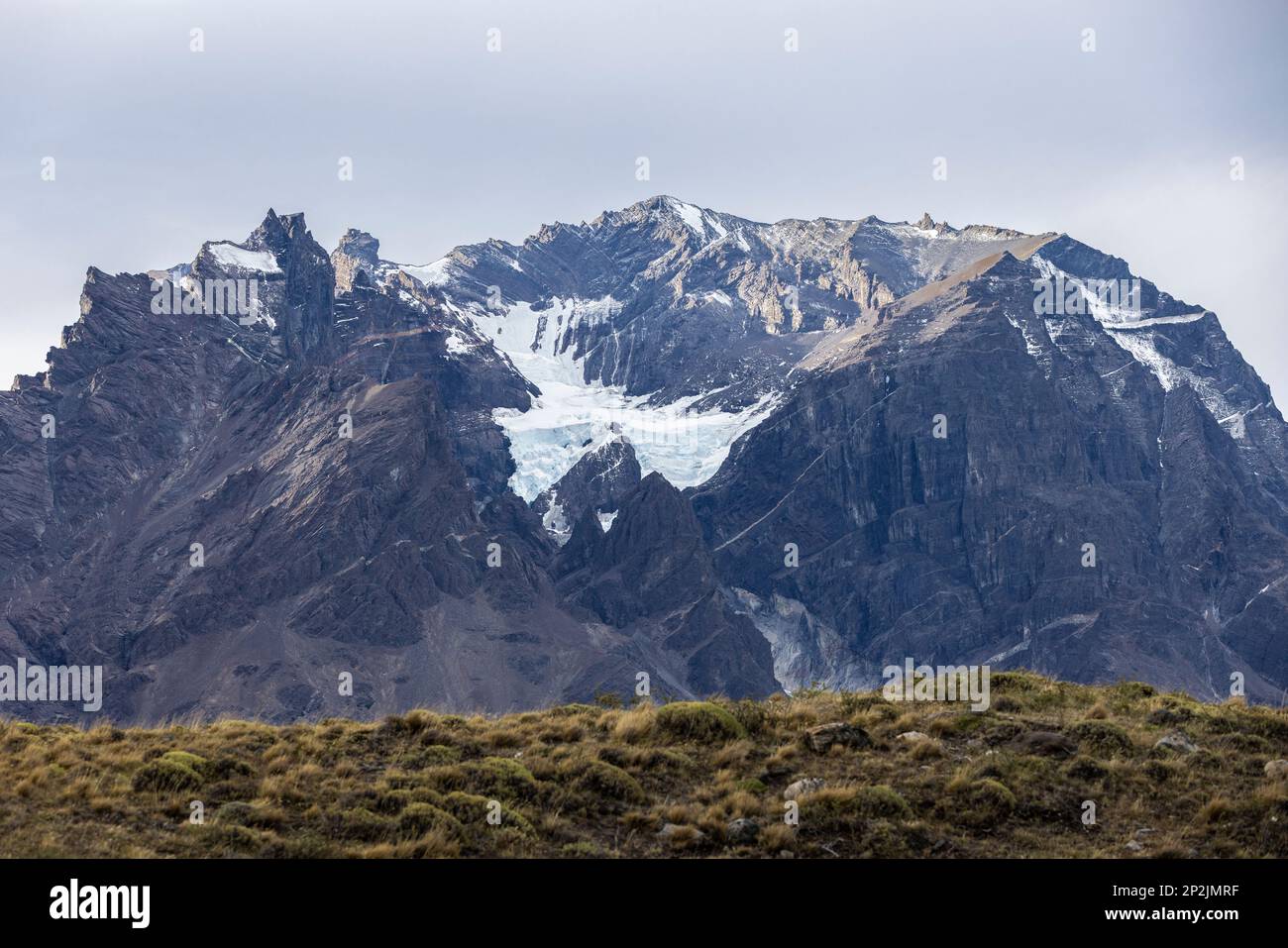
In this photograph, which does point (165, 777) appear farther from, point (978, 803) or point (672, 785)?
point (978, 803)

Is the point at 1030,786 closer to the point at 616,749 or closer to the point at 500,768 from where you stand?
the point at 616,749

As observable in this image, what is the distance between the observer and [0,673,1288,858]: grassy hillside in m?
22.9

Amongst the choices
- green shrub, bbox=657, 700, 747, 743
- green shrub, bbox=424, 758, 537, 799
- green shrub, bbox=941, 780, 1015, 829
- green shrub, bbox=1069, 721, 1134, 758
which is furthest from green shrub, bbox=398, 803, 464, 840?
green shrub, bbox=1069, 721, 1134, 758

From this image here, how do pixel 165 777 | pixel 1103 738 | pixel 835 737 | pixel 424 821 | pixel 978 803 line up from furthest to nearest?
pixel 835 737 < pixel 1103 738 < pixel 165 777 < pixel 978 803 < pixel 424 821

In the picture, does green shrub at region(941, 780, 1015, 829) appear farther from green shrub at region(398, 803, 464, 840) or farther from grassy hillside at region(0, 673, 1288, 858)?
green shrub at region(398, 803, 464, 840)

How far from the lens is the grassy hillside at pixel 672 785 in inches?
901

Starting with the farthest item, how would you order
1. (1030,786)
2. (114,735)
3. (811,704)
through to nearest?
(811,704), (114,735), (1030,786)

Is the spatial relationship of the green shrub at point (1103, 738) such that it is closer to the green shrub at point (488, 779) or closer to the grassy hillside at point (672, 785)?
the grassy hillside at point (672, 785)

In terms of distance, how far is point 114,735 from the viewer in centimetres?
3164

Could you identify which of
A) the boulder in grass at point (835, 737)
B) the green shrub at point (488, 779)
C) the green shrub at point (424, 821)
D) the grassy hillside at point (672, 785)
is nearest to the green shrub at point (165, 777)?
the grassy hillside at point (672, 785)

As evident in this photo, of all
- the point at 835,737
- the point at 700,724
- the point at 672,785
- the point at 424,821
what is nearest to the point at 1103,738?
the point at 835,737

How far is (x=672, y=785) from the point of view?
2670 centimetres
